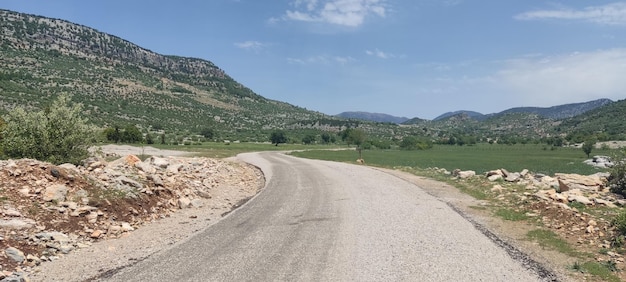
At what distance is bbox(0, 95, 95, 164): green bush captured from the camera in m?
18.8

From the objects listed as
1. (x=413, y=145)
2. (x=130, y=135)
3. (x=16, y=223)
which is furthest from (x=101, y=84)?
(x=16, y=223)

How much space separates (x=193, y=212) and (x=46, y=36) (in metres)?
177

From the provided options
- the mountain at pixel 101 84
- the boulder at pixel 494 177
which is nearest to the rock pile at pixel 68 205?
the boulder at pixel 494 177

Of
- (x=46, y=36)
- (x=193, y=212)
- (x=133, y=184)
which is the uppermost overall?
(x=46, y=36)

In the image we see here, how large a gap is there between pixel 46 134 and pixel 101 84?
419ft

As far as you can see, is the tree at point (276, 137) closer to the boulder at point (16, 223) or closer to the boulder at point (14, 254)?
the boulder at point (16, 223)

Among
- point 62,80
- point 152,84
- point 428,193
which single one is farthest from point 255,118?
point 428,193

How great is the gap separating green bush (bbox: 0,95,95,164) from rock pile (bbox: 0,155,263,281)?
3626mm

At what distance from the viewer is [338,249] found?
951cm

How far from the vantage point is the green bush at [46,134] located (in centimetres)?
1884

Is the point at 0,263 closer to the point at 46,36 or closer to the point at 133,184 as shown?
the point at 133,184

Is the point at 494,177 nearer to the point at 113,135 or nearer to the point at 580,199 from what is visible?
the point at 580,199

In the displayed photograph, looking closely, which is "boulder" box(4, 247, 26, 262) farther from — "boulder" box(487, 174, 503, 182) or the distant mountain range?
the distant mountain range

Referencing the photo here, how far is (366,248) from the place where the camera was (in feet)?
31.4
